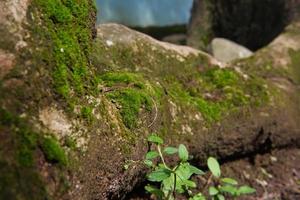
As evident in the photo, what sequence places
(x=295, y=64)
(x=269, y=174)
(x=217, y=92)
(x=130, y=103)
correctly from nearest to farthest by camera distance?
(x=130, y=103)
(x=217, y=92)
(x=269, y=174)
(x=295, y=64)

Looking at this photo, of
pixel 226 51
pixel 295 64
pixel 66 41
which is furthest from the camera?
pixel 226 51

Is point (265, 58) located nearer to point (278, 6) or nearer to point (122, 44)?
point (122, 44)

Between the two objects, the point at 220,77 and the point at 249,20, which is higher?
the point at 220,77

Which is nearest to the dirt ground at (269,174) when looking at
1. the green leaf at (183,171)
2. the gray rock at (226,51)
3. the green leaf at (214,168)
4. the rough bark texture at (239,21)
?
the green leaf at (214,168)

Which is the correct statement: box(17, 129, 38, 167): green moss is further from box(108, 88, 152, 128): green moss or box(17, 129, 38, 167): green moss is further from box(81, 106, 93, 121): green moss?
box(108, 88, 152, 128): green moss

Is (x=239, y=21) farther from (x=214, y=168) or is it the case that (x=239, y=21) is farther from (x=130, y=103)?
(x=214, y=168)

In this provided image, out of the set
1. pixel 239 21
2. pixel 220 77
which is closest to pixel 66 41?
pixel 220 77
